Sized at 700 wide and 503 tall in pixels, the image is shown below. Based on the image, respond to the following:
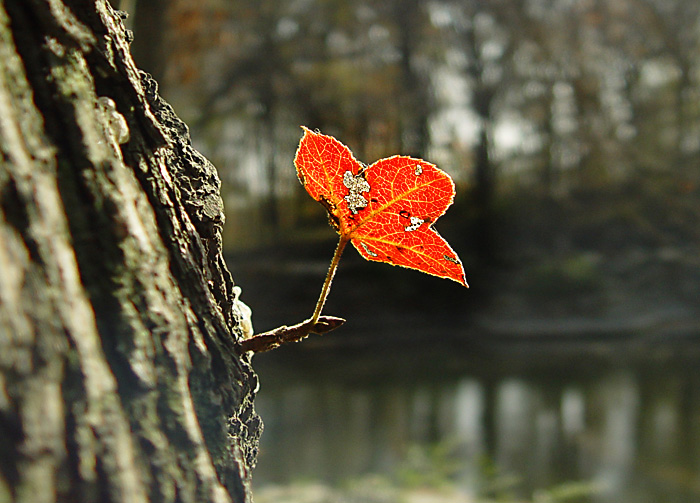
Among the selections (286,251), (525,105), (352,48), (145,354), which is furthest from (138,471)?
(525,105)

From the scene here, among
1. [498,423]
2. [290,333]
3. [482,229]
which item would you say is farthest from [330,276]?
[482,229]

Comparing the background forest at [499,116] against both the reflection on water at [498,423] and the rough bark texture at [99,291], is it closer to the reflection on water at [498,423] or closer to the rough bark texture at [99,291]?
the reflection on water at [498,423]

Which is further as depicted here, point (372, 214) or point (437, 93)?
point (437, 93)

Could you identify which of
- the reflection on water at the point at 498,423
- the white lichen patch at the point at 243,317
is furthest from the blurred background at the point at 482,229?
the white lichen patch at the point at 243,317

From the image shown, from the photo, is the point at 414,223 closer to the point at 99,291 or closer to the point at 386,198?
the point at 386,198

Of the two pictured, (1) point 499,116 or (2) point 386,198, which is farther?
(1) point 499,116

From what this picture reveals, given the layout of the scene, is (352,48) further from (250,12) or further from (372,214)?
(372,214)
